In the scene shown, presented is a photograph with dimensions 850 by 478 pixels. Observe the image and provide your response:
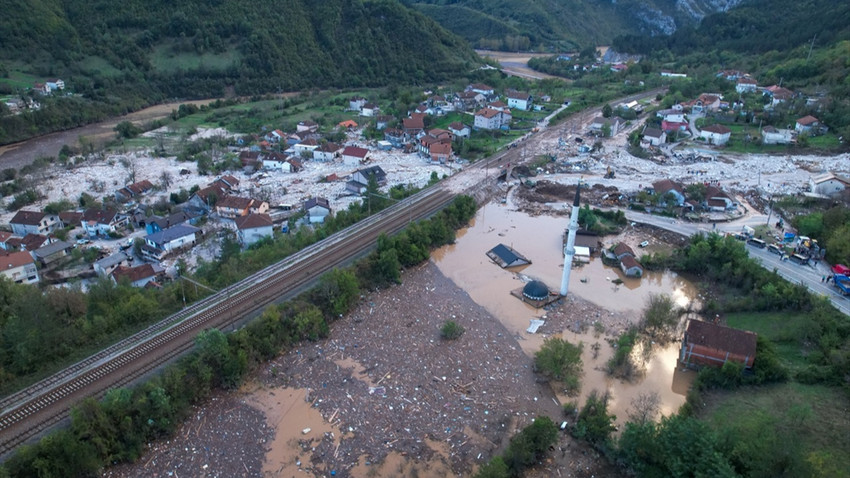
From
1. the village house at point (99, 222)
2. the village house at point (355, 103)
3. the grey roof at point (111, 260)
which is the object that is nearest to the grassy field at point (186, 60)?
the village house at point (355, 103)

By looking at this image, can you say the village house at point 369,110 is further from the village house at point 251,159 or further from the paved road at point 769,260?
the paved road at point 769,260

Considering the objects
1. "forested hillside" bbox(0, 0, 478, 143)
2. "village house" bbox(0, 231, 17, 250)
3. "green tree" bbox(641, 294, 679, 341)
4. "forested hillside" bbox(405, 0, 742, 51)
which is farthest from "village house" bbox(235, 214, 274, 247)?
"forested hillside" bbox(405, 0, 742, 51)

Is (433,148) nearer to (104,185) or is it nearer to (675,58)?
(104,185)

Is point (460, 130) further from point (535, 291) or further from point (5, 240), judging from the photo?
point (5, 240)

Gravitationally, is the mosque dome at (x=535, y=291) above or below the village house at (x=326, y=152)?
above

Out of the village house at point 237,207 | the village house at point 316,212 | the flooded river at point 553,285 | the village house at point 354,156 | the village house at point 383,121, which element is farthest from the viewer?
the village house at point 383,121

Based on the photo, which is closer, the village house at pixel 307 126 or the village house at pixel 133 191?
the village house at pixel 133 191

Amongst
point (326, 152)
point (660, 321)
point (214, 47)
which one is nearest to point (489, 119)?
point (326, 152)
